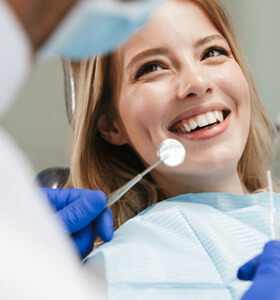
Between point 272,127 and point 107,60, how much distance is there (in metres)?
0.71

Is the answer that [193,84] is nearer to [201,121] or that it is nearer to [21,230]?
[201,121]

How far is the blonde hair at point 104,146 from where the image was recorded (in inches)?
58.9

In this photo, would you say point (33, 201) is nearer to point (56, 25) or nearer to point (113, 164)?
point (56, 25)

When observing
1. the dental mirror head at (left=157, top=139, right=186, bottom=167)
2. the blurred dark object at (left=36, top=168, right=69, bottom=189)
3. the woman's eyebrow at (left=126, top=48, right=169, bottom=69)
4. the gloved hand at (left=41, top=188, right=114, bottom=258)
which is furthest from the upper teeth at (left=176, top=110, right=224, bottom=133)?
the blurred dark object at (left=36, top=168, right=69, bottom=189)

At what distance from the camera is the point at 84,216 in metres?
1.18

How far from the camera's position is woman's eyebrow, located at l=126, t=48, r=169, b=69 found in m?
1.35

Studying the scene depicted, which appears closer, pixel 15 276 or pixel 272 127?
pixel 15 276

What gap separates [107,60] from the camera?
4.86 ft

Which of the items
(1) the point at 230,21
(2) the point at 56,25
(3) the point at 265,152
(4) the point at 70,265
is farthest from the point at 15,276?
(3) the point at 265,152

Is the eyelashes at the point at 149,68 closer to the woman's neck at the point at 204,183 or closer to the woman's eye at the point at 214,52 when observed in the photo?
the woman's eye at the point at 214,52

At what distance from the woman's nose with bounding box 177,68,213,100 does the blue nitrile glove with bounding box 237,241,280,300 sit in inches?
20.2

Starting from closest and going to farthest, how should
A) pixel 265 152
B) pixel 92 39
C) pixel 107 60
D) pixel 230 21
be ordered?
pixel 92 39
pixel 107 60
pixel 230 21
pixel 265 152

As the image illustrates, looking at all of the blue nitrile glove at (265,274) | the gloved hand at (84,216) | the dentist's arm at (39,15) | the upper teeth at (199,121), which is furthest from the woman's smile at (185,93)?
the dentist's arm at (39,15)

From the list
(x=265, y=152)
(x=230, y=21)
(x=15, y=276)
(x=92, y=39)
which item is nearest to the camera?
(x=15, y=276)
